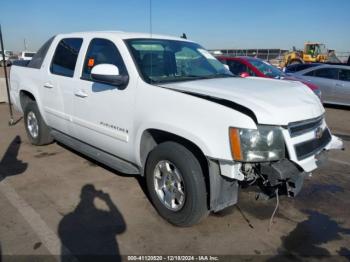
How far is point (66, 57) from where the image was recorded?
503 centimetres

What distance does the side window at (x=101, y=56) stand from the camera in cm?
406

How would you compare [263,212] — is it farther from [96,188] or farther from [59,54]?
[59,54]

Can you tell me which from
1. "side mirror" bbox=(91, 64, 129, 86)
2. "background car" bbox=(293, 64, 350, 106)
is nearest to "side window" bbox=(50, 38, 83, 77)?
"side mirror" bbox=(91, 64, 129, 86)

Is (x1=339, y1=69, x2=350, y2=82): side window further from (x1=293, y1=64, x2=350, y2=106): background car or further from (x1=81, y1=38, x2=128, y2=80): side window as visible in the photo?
(x1=81, y1=38, x2=128, y2=80): side window

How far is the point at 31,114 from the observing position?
6113mm

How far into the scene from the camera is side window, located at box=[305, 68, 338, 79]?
12015mm

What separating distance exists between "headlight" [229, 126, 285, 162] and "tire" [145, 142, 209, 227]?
1.56 feet

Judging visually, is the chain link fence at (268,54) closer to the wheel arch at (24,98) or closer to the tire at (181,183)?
the wheel arch at (24,98)

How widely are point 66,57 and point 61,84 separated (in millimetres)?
404

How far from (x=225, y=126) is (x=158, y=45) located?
182 cm

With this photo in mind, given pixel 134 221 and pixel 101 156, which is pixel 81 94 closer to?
pixel 101 156

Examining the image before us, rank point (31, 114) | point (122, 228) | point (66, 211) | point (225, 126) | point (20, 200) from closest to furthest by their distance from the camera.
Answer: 1. point (225, 126)
2. point (122, 228)
3. point (66, 211)
4. point (20, 200)
5. point (31, 114)

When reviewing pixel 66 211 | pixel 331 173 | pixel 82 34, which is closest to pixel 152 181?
pixel 66 211

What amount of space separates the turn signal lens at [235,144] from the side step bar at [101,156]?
1.42 m
